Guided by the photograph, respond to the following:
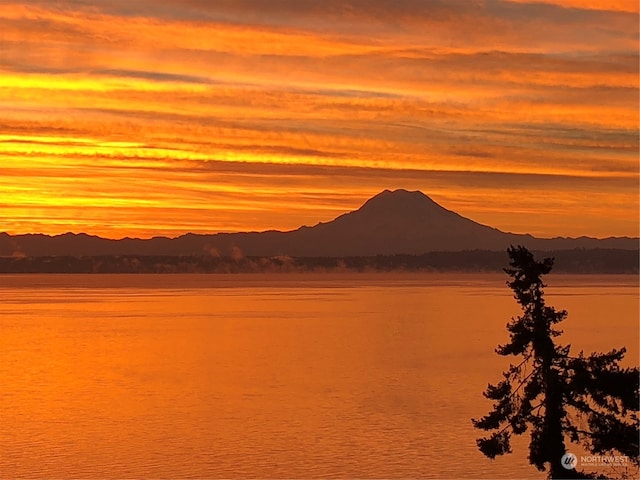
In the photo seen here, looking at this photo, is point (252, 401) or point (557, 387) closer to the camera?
point (557, 387)

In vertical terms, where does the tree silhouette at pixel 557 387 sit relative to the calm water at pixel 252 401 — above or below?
above

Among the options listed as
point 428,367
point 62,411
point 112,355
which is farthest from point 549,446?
point 112,355

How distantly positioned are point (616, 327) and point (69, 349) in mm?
74847

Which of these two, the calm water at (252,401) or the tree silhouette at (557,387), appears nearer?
the tree silhouette at (557,387)

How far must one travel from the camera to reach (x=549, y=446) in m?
26.2

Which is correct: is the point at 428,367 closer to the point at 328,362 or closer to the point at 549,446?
the point at 328,362

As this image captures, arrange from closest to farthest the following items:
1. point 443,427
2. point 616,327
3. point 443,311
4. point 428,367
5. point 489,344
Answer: point 443,427 → point 428,367 → point 489,344 → point 616,327 → point 443,311

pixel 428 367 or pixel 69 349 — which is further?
pixel 69 349

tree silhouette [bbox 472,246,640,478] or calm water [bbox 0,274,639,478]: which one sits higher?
tree silhouette [bbox 472,246,640,478]

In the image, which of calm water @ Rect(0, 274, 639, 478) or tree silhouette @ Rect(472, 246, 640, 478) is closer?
tree silhouette @ Rect(472, 246, 640, 478)

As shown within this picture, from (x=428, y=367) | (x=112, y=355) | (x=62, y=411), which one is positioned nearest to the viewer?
(x=62, y=411)

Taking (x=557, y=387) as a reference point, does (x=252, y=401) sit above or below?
below

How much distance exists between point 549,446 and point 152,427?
3806cm

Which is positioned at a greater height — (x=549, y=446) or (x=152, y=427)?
(x=549, y=446)
